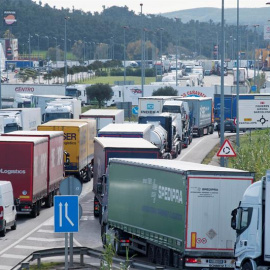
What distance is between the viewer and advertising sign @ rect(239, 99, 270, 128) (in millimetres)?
54062

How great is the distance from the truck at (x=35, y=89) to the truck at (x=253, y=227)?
76.1 m

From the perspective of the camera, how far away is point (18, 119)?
57.2 metres

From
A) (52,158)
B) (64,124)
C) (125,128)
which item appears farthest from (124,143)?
(64,124)

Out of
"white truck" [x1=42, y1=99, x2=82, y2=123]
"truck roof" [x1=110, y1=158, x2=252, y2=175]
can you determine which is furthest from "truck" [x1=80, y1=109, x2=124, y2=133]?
"truck roof" [x1=110, y1=158, x2=252, y2=175]

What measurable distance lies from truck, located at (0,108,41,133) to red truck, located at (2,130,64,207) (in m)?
17.6

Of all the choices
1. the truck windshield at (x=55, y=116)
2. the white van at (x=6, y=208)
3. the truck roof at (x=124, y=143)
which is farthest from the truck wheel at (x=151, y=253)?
the truck windshield at (x=55, y=116)

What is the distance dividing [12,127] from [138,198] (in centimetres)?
3324

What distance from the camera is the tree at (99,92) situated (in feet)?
338

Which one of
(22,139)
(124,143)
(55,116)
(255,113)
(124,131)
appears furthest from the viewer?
(55,116)

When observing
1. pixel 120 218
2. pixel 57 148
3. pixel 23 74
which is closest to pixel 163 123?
pixel 57 148

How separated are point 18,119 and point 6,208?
2829 centimetres

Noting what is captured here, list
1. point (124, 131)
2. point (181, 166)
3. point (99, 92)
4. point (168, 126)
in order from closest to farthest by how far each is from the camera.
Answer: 1. point (181, 166)
2. point (124, 131)
3. point (168, 126)
4. point (99, 92)

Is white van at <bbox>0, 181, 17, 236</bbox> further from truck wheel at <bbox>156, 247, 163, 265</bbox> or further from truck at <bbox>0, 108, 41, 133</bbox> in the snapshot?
truck at <bbox>0, 108, 41, 133</bbox>

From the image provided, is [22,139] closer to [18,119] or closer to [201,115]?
[18,119]
